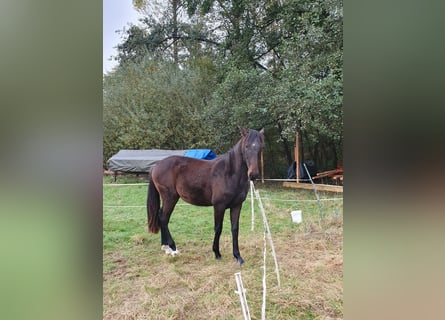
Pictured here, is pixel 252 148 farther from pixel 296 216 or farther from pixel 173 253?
pixel 173 253

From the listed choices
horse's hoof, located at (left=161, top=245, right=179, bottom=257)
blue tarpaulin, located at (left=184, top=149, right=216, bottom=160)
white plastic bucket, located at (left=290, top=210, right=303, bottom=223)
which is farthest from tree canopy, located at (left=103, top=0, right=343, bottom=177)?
horse's hoof, located at (left=161, top=245, right=179, bottom=257)

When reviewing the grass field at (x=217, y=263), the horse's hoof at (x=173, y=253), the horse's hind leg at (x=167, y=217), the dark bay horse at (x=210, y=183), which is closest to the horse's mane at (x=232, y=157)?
the dark bay horse at (x=210, y=183)

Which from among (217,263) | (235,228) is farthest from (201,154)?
(217,263)

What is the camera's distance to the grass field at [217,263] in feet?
4.54

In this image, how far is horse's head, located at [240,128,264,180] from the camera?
146cm

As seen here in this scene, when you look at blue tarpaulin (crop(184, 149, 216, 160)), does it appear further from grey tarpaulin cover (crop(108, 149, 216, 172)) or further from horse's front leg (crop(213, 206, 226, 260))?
horse's front leg (crop(213, 206, 226, 260))

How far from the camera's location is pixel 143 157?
4.74 feet

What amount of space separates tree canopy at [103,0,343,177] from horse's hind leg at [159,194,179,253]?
257 mm

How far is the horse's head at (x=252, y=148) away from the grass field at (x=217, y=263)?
3.4 inches

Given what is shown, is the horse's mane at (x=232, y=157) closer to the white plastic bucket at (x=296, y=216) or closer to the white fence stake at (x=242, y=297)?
the white plastic bucket at (x=296, y=216)
